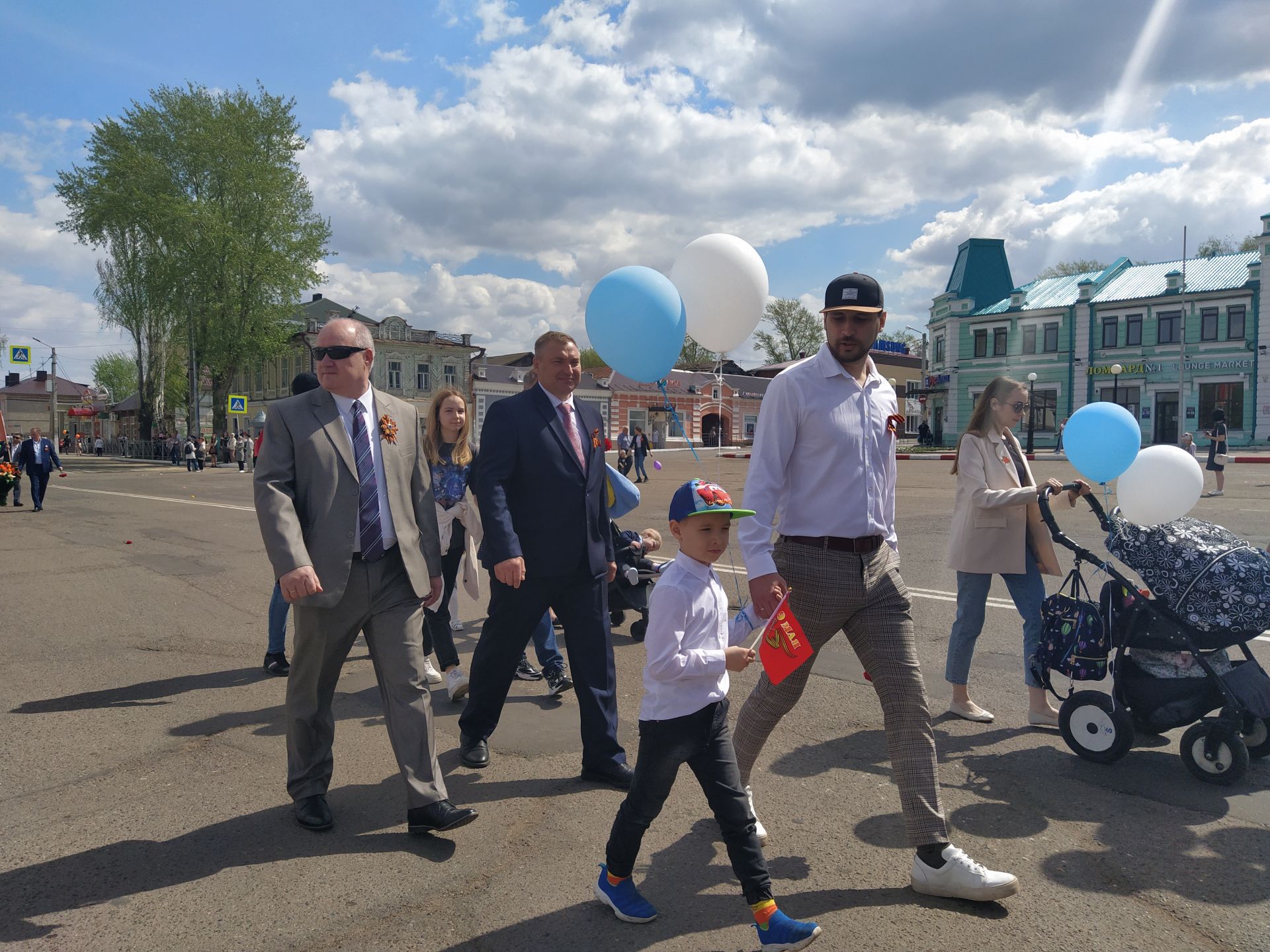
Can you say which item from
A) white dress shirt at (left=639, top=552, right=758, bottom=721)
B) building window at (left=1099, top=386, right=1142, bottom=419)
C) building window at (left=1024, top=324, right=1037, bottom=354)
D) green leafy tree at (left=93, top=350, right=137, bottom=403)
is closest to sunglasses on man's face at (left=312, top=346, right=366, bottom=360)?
white dress shirt at (left=639, top=552, right=758, bottom=721)

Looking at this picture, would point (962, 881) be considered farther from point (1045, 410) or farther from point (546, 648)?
point (1045, 410)

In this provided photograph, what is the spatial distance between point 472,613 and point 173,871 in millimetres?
4723

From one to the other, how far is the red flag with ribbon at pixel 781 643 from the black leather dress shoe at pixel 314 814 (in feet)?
6.31

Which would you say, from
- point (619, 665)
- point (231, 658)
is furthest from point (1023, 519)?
point (231, 658)

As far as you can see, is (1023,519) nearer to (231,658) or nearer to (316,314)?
(231,658)

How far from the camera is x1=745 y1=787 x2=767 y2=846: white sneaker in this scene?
268 centimetres

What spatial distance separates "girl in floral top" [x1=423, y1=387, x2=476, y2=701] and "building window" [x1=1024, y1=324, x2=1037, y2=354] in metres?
51.4

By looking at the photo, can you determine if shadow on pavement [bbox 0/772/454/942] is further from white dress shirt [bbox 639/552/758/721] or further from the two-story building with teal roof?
the two-story building with teal roof

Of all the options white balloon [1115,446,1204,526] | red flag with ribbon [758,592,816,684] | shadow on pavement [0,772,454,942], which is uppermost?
white balloon [1115,446,1204,526]

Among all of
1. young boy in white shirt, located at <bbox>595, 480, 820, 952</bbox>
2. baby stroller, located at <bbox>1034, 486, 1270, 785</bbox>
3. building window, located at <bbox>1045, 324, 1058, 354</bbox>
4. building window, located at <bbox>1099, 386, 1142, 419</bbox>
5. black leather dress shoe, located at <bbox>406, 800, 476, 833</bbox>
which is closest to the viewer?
young boy in white shirt, located at <bbox>595, 480, 820, 952</bbox>

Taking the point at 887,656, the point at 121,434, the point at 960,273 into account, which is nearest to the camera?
the point at 887,656

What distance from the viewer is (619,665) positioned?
6.13 metres

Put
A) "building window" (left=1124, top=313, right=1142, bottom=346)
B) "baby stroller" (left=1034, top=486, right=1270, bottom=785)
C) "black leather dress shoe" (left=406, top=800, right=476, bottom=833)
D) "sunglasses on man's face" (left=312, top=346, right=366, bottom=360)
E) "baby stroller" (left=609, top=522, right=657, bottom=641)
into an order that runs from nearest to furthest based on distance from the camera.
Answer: "black leather dress shoe" (left=406, top=800, right=476, bottom=833) → "sunglasses on man's face" (left=312, top=346, right=366, bottom=360) → "baby stroller" (left=1034, top=486, right=1270, bottom=785) → "baby stroller" (left=609, top=522, right=657, bottom=641) → "building window" (left=1124, top=313, right=1142, bottom=346)

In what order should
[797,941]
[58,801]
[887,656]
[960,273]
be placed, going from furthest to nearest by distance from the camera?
[960,273] < [58,801] < [887,656] < [797,941]
